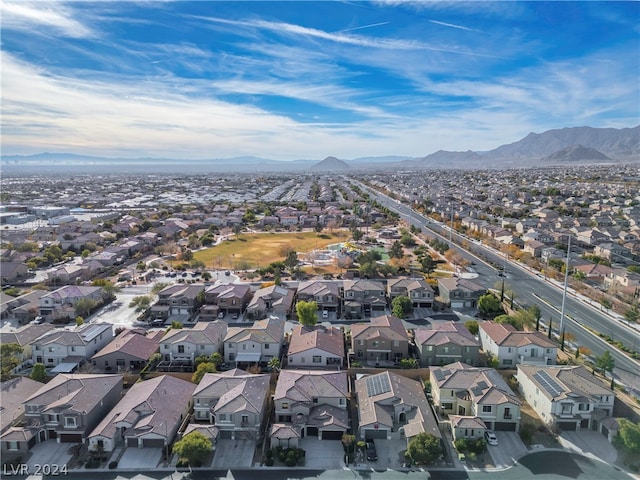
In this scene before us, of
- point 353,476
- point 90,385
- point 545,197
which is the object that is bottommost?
point 353,476

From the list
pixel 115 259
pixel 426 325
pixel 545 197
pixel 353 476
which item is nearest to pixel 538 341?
pixel 426 325

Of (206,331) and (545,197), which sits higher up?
(545,197)

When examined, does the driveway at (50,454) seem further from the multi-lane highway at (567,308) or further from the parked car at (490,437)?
the multi-lane highway at (567,308)

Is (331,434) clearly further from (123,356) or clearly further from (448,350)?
(123,356)

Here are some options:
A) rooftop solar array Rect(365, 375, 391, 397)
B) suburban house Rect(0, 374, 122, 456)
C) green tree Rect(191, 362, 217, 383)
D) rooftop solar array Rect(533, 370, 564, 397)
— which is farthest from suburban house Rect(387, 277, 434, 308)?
suburban house Rect(0, 374, 122, 456)

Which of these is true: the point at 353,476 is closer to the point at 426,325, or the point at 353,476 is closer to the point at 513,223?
the point at 426,325
